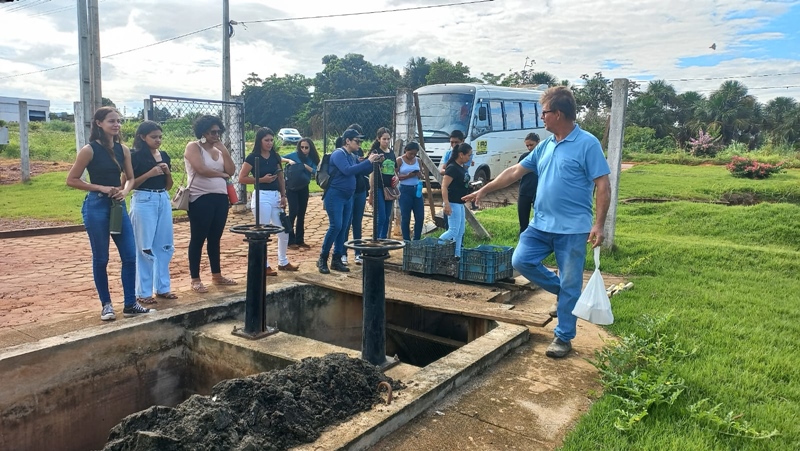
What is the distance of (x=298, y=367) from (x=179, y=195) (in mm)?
2717

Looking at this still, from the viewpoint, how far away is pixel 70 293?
226 inches

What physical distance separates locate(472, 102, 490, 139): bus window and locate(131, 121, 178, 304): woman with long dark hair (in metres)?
10.9

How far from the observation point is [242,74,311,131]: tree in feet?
147

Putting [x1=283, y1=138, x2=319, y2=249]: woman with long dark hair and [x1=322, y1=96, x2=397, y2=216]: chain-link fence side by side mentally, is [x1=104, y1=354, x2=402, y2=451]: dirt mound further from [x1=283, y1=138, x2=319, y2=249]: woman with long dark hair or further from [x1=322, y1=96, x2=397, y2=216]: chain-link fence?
[x1=322, y1=96, x2=397, y2=216]: chain-link fence

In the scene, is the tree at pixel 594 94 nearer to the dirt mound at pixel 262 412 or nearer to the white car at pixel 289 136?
the white car at pixel 289 136

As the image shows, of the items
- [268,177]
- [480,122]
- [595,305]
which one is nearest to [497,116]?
[480,122]

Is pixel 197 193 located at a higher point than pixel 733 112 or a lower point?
lower

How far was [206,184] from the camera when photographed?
5441mm

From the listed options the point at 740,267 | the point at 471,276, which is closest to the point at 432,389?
the point at 471,276

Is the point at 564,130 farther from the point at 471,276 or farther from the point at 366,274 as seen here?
the point at 471,276

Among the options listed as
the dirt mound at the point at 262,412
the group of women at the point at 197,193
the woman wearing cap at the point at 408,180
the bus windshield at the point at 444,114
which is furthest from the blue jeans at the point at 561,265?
the bus windshield at the point at 444,114

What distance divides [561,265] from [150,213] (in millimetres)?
3557

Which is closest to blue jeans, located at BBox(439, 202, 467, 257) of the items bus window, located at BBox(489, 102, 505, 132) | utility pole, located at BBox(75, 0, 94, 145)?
utility pole, located at BBox(75, 0, 94, 145)

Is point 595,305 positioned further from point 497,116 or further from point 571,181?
point 497,116
